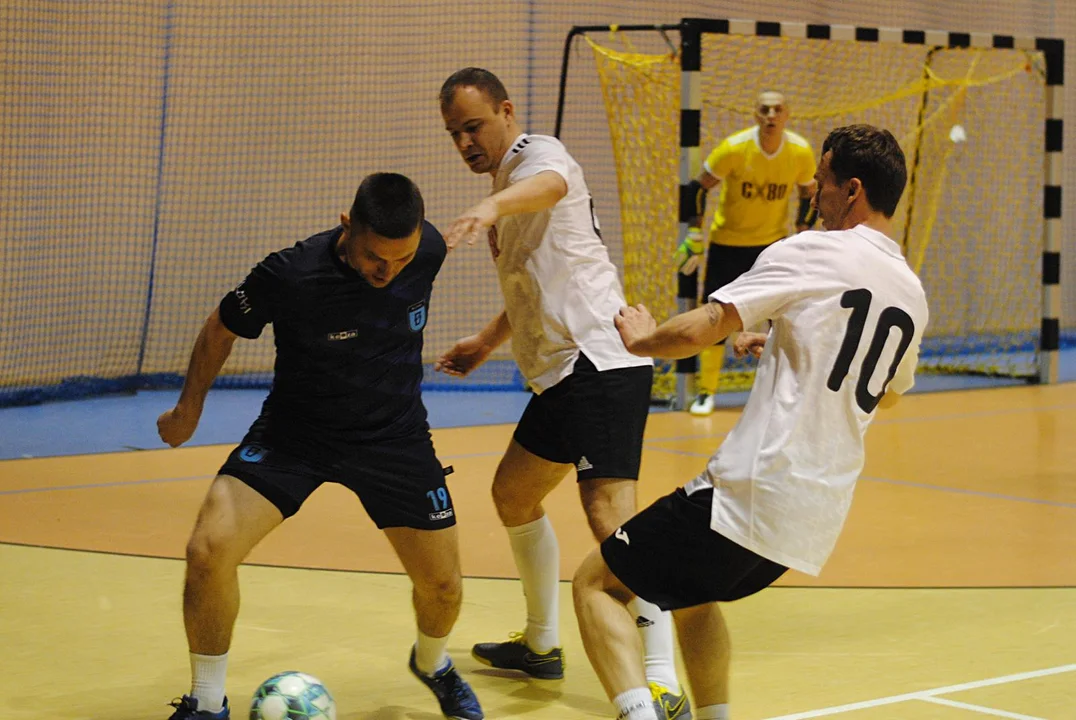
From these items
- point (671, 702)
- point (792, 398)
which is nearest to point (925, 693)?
point (671, 702)

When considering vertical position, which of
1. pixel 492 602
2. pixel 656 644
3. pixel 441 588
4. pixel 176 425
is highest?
pixel 176 425

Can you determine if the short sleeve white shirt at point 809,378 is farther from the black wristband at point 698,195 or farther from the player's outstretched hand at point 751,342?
the black wristband at point 698,195

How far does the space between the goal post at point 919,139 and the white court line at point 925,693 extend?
6065mm

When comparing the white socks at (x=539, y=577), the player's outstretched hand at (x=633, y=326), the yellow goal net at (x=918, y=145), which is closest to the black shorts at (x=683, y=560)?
the player's outstretched hand at (x=633, y=326)

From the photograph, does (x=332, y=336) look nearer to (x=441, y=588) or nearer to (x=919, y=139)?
(x=441, y=588)

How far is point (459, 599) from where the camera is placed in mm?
4570

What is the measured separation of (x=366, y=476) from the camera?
4.45 metres

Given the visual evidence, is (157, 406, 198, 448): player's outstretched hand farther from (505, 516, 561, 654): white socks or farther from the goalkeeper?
the goalkeeper

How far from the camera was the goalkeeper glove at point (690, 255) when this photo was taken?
1062cm

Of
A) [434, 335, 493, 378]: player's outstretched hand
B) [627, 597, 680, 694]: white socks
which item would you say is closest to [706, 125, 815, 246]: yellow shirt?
[434, 335, 493, 378]: player's outstretched hand

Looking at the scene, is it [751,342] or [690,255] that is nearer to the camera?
[751,342]

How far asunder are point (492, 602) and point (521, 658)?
0.93 metres

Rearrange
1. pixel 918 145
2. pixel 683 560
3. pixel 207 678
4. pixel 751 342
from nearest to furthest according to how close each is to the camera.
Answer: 1. pixel 683 560
2. pixel 751 342
3. pixel 207 678
4. pixel 918 145

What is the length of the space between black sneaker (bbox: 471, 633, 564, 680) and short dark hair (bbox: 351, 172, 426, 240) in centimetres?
171
